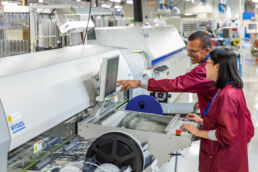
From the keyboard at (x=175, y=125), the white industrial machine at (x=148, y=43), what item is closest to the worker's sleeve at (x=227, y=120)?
the keyboard at (x=175, y=125)

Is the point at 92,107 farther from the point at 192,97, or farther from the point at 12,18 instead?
the point at 192,97

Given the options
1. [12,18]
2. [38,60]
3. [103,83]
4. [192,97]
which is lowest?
[192,97]

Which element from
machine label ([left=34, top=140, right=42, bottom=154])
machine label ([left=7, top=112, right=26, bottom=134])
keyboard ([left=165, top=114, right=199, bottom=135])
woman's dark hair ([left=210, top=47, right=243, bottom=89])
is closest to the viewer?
machine label ([left=7, top=112, right=26, bottom=134])

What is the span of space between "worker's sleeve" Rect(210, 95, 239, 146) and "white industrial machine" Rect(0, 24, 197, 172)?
0.22m

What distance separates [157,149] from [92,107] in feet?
2.25

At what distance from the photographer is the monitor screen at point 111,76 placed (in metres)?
2.55

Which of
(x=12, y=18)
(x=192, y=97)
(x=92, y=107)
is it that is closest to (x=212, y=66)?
(x=92, y=107)

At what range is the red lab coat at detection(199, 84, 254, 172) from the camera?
6.89ft

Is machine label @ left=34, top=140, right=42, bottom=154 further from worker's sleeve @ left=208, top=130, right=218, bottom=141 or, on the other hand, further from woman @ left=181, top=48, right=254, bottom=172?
worker's sleeve @ left=208, top=130, right=218, bottom=141

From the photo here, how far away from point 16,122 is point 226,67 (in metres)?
1.34

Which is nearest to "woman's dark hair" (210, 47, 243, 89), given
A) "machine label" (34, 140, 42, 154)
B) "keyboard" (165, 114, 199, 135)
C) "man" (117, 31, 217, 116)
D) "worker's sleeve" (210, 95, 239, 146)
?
"worker's sleeve" (210, 95, 239, 146)

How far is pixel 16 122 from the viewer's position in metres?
1.71

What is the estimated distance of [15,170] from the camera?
186 cm

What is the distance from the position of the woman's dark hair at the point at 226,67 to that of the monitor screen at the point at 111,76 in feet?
2.60
